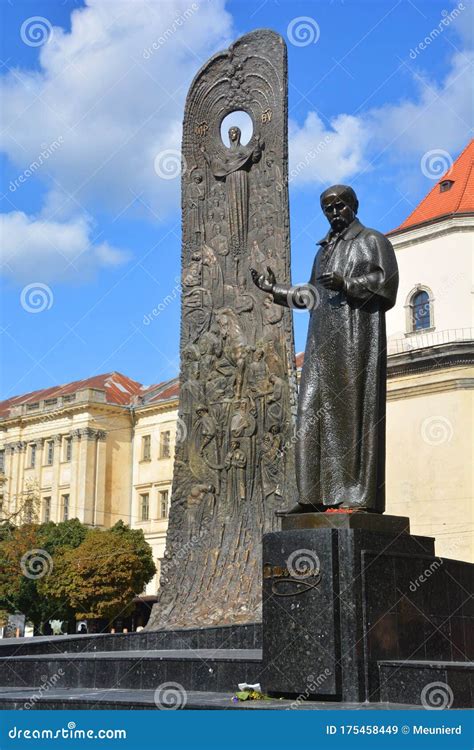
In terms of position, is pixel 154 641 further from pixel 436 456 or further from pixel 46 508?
pixel 46 508

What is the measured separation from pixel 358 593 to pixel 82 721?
191 cm

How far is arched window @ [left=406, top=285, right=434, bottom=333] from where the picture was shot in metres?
40.9

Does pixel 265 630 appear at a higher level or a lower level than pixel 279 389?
lower

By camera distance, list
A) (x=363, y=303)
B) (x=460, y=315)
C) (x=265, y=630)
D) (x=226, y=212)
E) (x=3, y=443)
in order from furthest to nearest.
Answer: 1. (x=3, y=443)
2. (x=460, y=315)
3. (x=226, y=212)
4. (x=363, y=303)
5. (x=265, y=630)

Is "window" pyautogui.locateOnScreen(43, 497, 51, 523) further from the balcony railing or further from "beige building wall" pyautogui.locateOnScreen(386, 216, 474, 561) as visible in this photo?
the balcony railing

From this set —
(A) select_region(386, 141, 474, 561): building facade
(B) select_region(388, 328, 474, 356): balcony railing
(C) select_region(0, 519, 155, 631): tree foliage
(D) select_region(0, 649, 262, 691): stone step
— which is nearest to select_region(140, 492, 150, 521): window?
(C) select_region(0, 519, 155, 631): tree foliage

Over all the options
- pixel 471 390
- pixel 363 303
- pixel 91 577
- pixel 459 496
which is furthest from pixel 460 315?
pixel 363 303

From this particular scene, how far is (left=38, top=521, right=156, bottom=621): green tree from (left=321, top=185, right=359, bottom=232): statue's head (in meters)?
30.6

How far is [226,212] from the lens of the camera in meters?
14.9

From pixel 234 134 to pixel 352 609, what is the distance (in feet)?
34.3

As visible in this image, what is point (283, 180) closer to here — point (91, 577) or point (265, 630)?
point (265, 630)

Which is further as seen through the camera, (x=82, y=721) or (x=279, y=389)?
(x=279, y=389)

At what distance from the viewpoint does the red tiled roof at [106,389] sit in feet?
185
